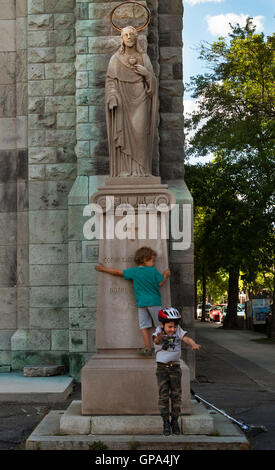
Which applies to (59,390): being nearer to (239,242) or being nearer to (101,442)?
(101,442)

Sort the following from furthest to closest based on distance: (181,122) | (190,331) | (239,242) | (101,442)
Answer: (239,242), (181,122), (190,331), (101,442)

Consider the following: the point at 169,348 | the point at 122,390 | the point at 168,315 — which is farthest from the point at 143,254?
the point at 122,390

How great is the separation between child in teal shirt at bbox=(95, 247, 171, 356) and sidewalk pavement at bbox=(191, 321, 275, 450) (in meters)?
1.60

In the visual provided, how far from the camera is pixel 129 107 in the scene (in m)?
7.77

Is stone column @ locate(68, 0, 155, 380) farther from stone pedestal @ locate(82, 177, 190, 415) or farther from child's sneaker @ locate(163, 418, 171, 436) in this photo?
child's sneaker @ locate(163, 418, 171, 436)

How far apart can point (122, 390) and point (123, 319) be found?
31.5 inches

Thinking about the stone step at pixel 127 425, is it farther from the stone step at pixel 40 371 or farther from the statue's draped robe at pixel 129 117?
the stone step at pixel 40 371

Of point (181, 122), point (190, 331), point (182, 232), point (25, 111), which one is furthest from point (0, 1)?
point (190, 331)

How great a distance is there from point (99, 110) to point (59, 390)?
508cm

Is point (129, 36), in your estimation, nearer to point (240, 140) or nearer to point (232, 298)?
point (240, 140)

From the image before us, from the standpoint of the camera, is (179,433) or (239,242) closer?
(179,433)

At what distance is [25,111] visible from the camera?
1217cm

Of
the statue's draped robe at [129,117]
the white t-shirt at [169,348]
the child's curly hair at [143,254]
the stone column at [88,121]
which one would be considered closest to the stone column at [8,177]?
the stone column at [88,121]

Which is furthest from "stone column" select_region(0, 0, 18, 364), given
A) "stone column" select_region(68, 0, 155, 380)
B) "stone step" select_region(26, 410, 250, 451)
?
"stone step" select_region(26, 410, 250, 451)
